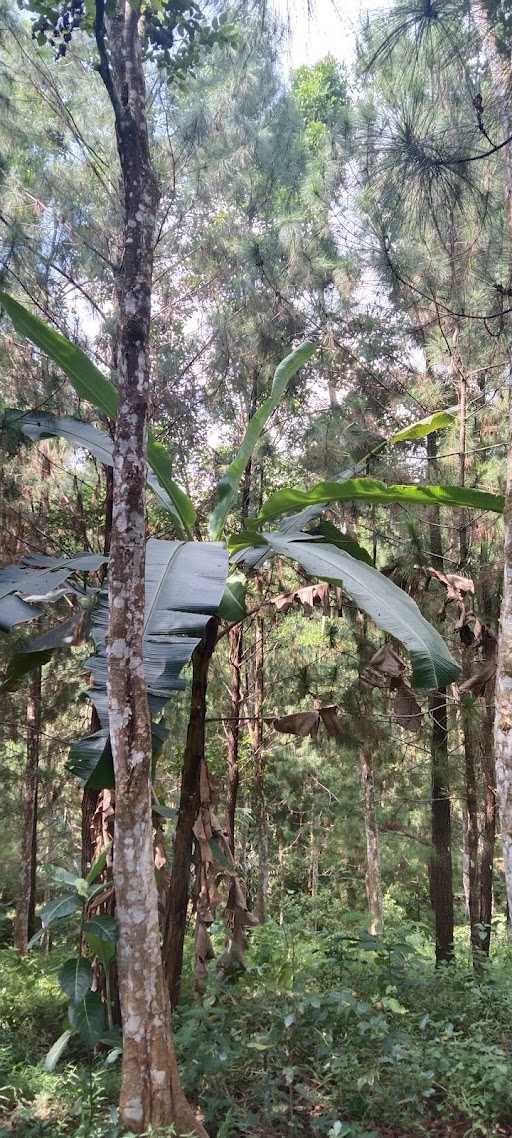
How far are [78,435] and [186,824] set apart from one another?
2401mm

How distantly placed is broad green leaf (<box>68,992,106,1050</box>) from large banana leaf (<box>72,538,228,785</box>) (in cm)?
126

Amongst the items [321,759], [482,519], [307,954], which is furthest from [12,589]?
[321,759]

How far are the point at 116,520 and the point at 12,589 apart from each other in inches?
29.6

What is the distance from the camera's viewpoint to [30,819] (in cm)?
852

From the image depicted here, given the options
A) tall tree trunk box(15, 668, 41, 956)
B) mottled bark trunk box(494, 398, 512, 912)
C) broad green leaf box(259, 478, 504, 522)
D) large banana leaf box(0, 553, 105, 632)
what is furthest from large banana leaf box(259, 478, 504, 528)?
tall tree trunk box(15, 668, 41, 956)

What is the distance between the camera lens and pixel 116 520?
3082 millimetres

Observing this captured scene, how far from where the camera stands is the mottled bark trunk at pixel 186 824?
12.6ft

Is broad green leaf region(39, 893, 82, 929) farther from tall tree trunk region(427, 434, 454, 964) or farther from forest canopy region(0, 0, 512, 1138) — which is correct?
tall tree trunk region(427, 434, 454, 964)

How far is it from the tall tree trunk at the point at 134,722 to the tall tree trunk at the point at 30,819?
218 inches

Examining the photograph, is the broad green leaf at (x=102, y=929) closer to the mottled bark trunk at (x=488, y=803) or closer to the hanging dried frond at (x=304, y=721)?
the hanging dried frond at (x=304, y=721)

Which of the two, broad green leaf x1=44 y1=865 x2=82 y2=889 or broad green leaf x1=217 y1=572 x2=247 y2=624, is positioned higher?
broad green leaf x1=217 y1=572 x2=247 y2=624

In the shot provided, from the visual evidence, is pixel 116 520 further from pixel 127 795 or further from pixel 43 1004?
pixel 43 1004

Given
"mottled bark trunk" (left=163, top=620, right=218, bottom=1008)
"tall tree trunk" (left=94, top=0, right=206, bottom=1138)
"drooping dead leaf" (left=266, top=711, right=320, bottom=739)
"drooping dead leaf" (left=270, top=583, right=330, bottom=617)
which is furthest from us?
"drooping dead leaf" (left=270, top=583, right=330, bottom=617)

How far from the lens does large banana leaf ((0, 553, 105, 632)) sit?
3285 millimetres
